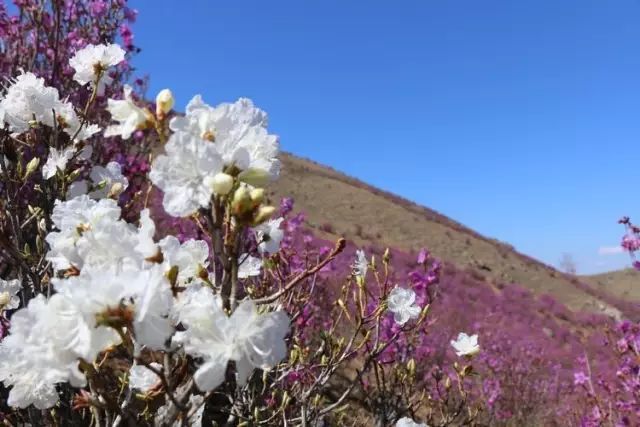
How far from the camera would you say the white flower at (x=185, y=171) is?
1041 millimetres

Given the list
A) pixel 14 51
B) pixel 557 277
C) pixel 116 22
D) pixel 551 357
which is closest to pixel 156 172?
pixel 116 22

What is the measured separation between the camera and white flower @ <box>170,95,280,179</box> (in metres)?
1.08

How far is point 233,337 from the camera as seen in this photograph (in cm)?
102

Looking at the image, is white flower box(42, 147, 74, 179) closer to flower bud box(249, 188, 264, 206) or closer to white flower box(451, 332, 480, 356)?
flower bud box(249, 188, 264, 206)

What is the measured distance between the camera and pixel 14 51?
513 centimetres

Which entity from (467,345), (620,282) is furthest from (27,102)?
(620,282)

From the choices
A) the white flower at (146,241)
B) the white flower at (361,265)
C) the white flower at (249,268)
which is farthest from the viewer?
the white flower at (361,265)

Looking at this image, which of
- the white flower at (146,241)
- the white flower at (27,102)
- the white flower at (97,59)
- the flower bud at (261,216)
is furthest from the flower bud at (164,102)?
the white flower at (27,102)

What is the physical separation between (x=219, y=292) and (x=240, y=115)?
393 millimetres

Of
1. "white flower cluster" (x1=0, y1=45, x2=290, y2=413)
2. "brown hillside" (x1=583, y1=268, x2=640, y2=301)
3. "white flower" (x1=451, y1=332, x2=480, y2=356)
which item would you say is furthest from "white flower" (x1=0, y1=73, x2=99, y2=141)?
"brown hillside" (x1=583, y1=268, x2=640, y2=301)

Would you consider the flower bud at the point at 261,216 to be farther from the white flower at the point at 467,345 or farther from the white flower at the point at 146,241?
the white flower at the point at 467,345

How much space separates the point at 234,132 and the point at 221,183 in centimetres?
17

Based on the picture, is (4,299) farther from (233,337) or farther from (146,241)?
(233,337)

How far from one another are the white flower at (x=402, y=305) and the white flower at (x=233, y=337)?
1.10 meters
